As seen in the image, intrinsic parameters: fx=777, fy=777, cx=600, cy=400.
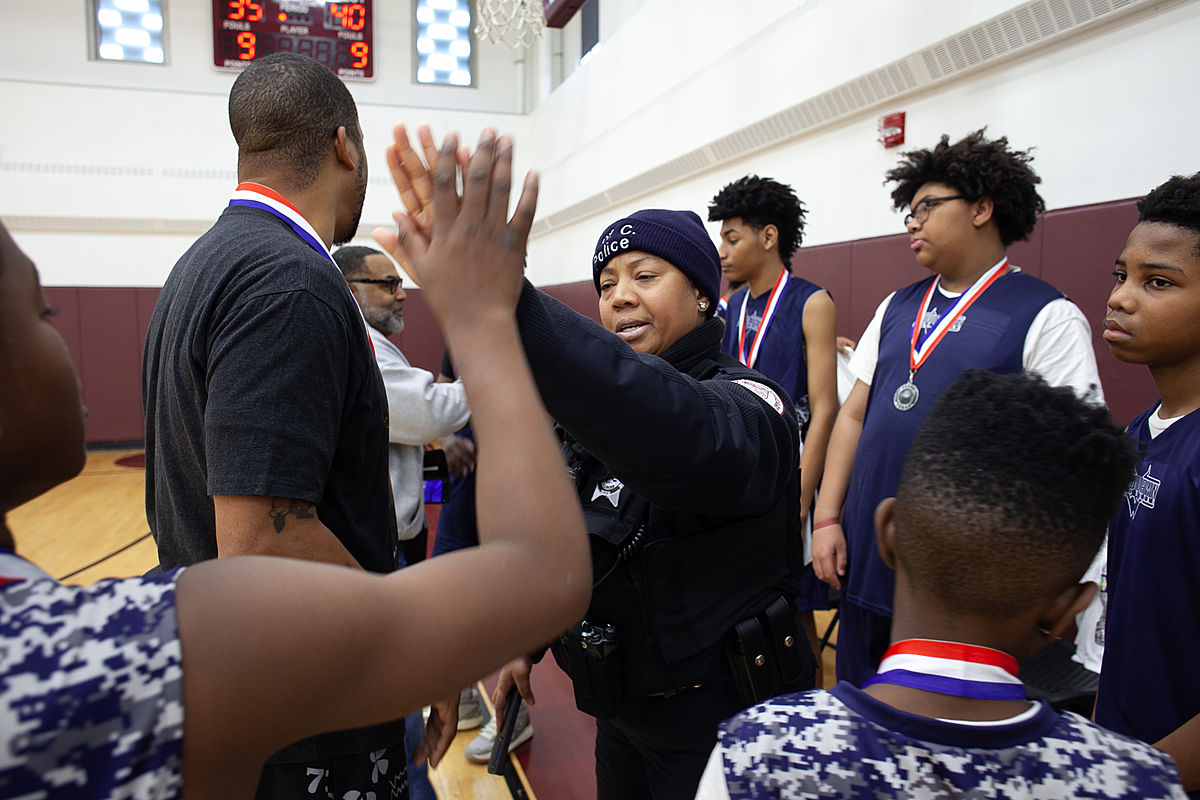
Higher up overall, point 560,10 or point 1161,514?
point 560,10

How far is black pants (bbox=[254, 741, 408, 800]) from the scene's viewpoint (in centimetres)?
118

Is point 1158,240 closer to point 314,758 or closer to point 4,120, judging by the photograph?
point 314,758

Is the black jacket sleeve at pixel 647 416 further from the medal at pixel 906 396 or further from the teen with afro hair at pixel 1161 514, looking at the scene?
the medal at pixel 906 396

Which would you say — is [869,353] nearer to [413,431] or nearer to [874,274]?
[413,431]

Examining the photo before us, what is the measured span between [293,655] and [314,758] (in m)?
0.74

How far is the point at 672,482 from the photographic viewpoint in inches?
43.3

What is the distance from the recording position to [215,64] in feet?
30.6

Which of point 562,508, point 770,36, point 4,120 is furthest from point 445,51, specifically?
point 562,508

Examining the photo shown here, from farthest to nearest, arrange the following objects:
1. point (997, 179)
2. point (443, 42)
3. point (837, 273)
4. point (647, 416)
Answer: point (443, 42) < point (837, 273) < point (997, 179) < point (647, 416)

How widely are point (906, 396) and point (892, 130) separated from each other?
8.25ft

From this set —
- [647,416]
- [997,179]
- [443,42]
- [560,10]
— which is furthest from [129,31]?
[647,416]

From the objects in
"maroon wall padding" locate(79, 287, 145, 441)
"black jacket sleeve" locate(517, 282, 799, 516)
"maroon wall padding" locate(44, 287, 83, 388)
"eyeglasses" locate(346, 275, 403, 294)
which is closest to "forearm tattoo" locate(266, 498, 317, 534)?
"black jacket sleeve" locate(517, 282, 799, 516)

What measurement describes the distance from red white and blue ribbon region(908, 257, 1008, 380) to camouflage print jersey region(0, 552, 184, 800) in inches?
84.3

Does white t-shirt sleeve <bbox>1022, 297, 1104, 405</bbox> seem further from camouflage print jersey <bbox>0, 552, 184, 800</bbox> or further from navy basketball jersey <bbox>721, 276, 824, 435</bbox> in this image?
camouflage print jersey <bbox>0, 552, 184, 800</bbox>
